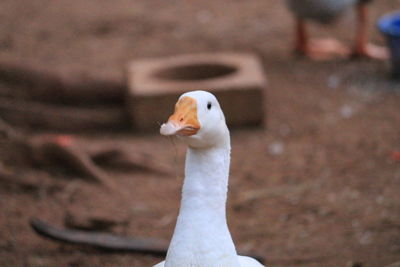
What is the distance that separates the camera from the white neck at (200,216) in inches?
114

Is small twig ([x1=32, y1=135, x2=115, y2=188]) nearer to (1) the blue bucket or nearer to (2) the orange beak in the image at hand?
(2) the orange beak

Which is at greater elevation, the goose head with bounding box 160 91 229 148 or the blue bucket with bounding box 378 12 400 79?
the blue bucket with bounding box 378 12 400 79

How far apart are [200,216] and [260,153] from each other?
3.64 m

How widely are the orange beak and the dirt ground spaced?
1916 mm

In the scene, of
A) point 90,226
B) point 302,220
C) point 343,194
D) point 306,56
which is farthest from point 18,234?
point 306,56

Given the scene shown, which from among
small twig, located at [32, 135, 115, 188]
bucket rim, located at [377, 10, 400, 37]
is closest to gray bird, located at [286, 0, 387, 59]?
bucket rim, located at [377, 10, 400, 37]

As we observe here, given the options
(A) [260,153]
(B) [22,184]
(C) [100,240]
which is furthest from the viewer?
(A) [260,153]

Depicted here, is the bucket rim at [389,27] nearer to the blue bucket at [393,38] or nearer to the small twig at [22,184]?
the blue bucket at [393,38]

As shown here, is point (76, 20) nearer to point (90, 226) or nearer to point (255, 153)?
point (255, 153)

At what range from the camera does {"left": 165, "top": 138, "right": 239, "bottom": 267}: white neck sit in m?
2.91

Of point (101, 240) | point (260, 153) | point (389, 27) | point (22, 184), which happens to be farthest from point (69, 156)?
point (389, 27)

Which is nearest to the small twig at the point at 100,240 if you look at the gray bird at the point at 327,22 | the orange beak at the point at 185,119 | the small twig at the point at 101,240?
the small twig at the point at 101,240

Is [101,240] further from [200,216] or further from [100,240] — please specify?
[200,216]

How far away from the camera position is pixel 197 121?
273cm
